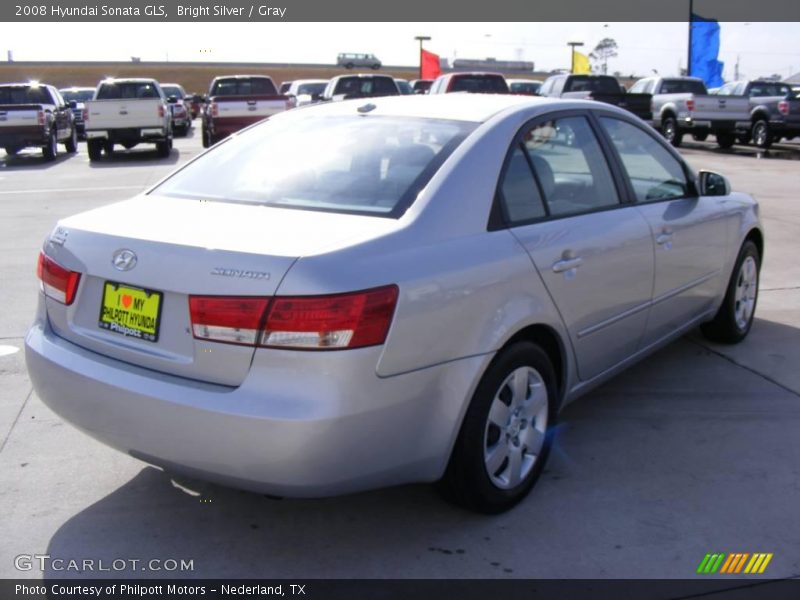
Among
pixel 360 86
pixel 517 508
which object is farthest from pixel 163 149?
pixel 517 508

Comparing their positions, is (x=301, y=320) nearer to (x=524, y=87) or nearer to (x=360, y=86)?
(x=360, y=86)

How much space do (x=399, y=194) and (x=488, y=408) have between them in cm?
89

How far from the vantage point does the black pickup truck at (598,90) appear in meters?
22.3

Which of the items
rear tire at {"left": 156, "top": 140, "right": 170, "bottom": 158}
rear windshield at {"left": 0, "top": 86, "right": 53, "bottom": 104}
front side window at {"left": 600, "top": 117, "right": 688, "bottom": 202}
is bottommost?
rear tire at {"left": 156, "top": 140, "right": 170, "bottom": 158}

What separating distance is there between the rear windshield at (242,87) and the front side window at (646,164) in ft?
58.8

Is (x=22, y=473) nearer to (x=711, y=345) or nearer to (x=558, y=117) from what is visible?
(x=558, y=117)

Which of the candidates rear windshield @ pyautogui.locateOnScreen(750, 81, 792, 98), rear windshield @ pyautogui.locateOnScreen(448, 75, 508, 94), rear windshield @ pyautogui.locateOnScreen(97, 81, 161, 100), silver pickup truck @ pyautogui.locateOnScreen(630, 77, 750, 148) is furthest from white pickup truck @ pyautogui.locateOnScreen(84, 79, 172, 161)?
rear windshield @ pyautogui.locateOnScreen(750, 81, 792, 98)

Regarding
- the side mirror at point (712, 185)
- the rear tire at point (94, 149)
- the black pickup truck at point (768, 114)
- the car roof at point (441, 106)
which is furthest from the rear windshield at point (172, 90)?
the car roof at point (441, 106)

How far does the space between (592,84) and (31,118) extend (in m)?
14.2

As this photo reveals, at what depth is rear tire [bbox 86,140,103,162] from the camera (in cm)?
2003

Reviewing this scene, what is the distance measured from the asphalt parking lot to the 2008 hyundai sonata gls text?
0.90 feet

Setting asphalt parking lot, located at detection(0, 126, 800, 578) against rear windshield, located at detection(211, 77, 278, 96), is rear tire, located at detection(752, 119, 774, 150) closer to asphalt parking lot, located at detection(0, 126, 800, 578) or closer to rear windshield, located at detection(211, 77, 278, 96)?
rear windshield, located at detection(211, 77, 278, 96)

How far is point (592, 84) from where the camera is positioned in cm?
2370

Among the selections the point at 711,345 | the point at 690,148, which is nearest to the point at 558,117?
the point at 711,345
